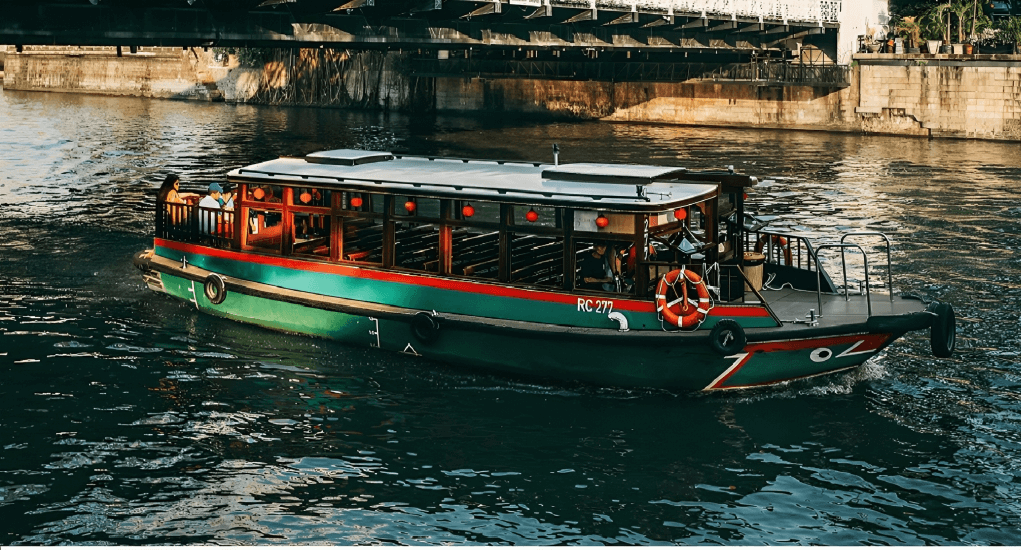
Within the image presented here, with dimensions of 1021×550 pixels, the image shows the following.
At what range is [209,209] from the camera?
22.7 meters

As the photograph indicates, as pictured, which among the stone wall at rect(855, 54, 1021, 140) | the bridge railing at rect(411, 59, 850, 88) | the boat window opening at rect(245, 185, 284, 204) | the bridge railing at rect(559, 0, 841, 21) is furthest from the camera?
the bridge railing at rect(411, 59, 850, 88)

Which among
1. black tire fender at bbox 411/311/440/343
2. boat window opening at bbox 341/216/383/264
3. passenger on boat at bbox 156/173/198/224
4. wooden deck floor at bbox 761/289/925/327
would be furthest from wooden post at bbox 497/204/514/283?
passenger on boat at bbox 156/173/198/224

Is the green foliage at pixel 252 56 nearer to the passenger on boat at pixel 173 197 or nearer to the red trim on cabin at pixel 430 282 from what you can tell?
the passenger on boat at pixel 173 197

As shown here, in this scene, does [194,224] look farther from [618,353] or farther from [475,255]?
[618,353]

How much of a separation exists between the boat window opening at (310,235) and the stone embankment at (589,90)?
95.6 feet

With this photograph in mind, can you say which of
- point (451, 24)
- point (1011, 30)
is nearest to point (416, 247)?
point (451, 24)

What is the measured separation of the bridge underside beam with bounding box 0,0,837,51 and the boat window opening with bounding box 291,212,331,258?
1360 cm

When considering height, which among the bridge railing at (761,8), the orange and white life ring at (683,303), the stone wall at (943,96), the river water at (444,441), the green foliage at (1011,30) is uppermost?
the bridge railing at (761,8)

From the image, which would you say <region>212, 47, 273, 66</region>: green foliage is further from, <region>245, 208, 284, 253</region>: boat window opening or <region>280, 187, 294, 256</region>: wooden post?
<region>280, 187, 294, 256</region>: wooden post

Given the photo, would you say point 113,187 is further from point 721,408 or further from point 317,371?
point 721,408

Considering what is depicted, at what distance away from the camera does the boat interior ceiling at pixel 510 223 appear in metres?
18.1

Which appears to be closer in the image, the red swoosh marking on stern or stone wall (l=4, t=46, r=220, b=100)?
the red swoosh marking on stern

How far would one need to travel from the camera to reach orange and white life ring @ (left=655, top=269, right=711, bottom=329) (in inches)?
690

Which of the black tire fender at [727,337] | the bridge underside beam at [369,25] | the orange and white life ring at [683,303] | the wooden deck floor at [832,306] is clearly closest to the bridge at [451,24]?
the bridge underside beam at [369,25]
